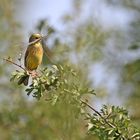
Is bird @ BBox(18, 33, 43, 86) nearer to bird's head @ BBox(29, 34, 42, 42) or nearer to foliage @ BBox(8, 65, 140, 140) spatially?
bird's head @ BBox(29, 34, 42, 42)

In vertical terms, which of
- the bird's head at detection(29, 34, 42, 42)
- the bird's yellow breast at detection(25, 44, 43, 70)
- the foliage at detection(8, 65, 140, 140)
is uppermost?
the bird's yellow breast at detection(25, 44, 43, 70)

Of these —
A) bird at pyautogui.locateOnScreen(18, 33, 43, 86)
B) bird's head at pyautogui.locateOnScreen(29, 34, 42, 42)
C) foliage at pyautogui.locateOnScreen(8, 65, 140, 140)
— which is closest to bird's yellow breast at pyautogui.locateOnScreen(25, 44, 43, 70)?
bird at pyautogui.locateOnScreen(18, 33, 43, 86)

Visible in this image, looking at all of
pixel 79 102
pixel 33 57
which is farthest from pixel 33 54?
pixel 79 102

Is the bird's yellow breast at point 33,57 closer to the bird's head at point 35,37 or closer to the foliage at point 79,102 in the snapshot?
the bird's head at point 35,37

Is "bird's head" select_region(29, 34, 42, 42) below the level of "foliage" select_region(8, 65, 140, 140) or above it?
above

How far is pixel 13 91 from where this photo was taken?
9.26 m

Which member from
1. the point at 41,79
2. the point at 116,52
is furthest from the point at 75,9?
the point at 41,79

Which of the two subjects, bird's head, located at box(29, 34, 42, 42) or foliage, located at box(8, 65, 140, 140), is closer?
foliage, located at box(8, 65, 140, 140)

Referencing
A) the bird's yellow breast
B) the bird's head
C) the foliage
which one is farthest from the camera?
the bird's yellow breast

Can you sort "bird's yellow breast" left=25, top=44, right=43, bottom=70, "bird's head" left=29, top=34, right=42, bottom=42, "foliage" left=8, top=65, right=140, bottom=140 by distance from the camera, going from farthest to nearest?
1. "bird's yellow breast" left=25, top=44, right=43, bottom=70
2. "bird's head" left=29, top=34, right=42, bottom=42
3. "foliage" left=8, top=65, right=140, bottom=140

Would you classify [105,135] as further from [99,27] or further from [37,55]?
[99,27]

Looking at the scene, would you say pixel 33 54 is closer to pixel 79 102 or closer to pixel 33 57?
pixel 33 57

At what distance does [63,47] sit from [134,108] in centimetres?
187

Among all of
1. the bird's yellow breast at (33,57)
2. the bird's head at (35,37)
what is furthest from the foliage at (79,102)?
the bird's yellow breast at (33,57)
